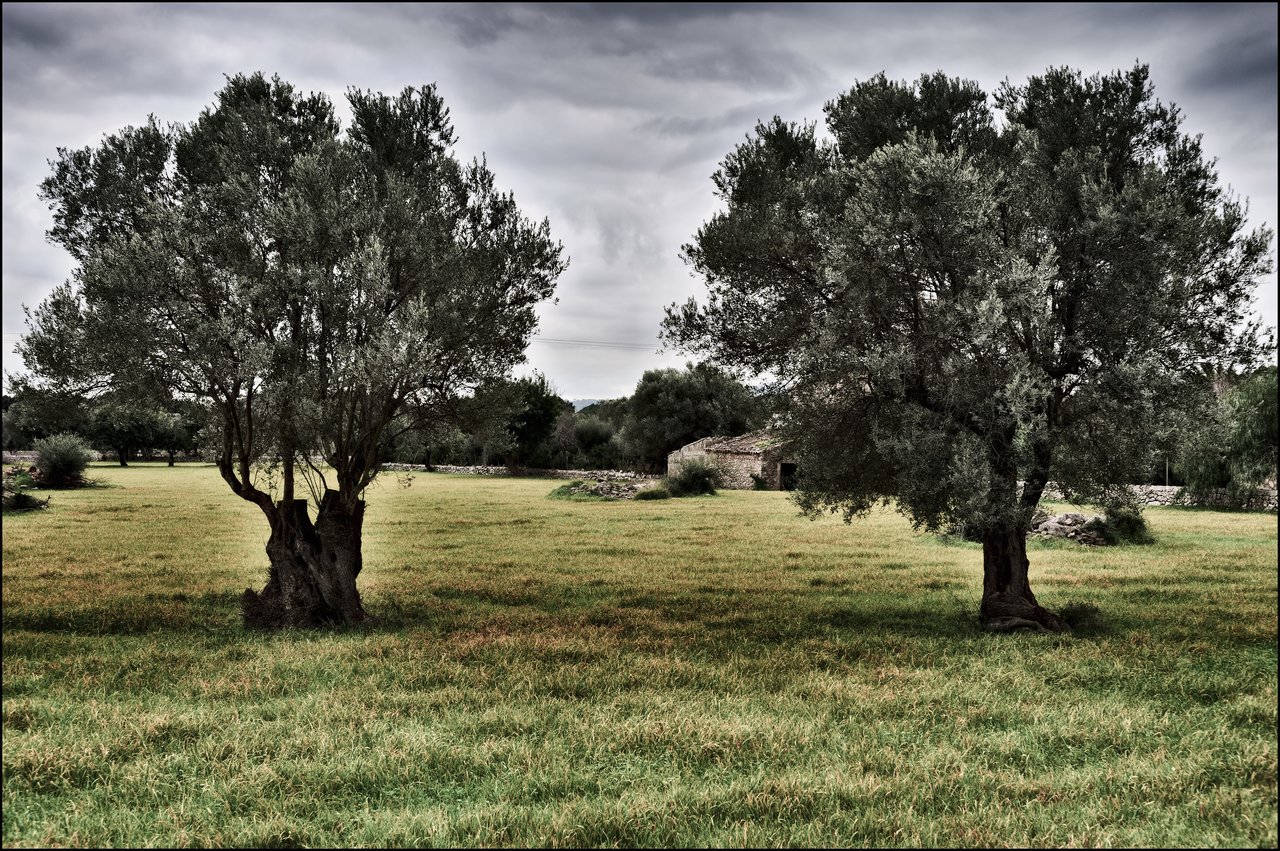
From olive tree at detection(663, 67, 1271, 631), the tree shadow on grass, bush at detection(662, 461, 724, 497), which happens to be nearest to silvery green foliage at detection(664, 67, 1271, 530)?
olive tree at detection(663, 67, 1271, 631)

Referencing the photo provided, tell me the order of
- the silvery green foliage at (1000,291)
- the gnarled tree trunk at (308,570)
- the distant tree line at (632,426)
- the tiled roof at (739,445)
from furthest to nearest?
the distant tree line at (632,426), the tiled roof at (739,445), the gnarled tree trunk at (308,570), the silvery green foliage at (1000,291)

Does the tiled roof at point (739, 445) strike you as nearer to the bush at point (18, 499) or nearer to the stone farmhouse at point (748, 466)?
the stone farmhouse at point (748, 466)

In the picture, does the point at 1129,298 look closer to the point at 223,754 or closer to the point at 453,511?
the point at 223,754

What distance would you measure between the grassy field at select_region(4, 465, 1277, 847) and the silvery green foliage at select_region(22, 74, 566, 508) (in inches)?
144

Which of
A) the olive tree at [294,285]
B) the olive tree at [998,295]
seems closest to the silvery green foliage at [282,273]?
the olive tree at [294,285]

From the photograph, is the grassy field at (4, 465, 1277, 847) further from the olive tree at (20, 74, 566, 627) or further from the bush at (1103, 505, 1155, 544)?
the bush at (1103, 505, 1155, 544)

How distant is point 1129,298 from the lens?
1142cm

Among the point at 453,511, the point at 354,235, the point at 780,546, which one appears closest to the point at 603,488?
the point at 453,511

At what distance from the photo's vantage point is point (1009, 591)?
43.7 ft

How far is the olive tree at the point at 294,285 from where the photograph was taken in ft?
37.8

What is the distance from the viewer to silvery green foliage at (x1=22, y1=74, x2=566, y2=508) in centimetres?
1147

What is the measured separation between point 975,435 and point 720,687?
5.50m

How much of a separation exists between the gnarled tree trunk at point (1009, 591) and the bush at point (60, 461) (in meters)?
47.4

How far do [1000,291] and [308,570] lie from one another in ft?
38.8
